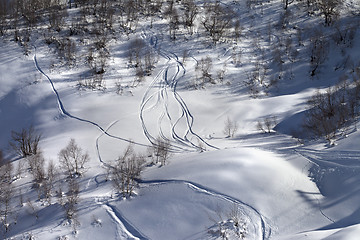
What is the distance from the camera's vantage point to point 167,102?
72.8 feet

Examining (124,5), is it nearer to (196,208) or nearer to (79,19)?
(79,19)

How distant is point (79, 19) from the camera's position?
30016mm

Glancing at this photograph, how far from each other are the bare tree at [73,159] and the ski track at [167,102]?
3882 millimetres

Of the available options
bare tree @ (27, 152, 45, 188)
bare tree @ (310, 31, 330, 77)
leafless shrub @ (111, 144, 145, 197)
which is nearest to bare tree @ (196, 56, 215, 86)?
bare tree @ (310, 31, 330, 77)

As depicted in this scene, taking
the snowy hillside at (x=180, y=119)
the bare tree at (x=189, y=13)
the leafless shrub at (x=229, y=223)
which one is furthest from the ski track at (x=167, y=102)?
the leafless shrub at (x=229, y=223)

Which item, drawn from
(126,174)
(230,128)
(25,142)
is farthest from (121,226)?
(230,128)

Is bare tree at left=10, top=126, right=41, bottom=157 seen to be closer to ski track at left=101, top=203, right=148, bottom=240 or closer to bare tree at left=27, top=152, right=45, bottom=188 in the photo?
bare tree at left=27, top=152, right=45, bottom=188

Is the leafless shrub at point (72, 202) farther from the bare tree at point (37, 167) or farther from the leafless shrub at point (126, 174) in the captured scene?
the leafless shrub at point (126, 174)

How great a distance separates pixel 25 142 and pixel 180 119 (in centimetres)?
892

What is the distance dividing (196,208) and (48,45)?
20.4 m

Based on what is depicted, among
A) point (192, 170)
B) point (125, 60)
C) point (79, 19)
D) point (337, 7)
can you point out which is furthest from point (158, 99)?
point (337, 7)

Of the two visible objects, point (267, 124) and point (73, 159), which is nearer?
point (73, 159)

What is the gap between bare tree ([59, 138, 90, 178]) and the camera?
16312 mm

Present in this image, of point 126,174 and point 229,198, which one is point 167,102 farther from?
point 229,198
